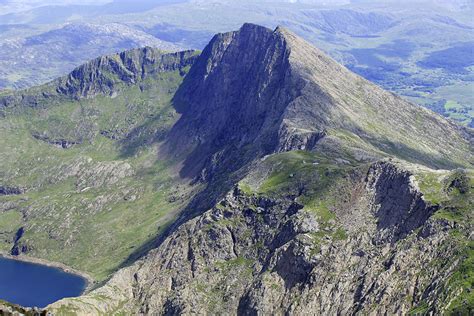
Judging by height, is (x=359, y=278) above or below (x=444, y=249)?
below

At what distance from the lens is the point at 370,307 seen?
18462 cm

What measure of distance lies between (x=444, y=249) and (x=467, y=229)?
1047 centimetres

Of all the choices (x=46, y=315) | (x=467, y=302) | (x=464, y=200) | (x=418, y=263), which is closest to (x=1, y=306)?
(x=46, y=315)

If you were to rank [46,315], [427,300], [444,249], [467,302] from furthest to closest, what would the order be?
[444,249]
[427,300]
[467,302]
[46,315]

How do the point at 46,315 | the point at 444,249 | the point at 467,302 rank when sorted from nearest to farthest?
the point at 46,315, the point at 467,302, the point at 444,249

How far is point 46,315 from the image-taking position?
3250 inches

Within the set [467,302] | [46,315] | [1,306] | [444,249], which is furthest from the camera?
[444,249]

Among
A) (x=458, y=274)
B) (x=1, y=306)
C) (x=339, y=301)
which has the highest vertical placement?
(x=1, y=306)

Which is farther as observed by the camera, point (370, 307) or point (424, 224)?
point (424, 224)

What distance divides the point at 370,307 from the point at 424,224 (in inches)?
1397

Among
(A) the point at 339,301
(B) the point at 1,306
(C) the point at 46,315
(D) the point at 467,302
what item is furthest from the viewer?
(A) the point at 339,301

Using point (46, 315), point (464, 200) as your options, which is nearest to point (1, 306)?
point (46, 315)

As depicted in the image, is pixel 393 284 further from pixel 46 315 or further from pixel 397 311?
pixel 46 315

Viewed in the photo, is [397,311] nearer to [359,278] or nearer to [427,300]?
[427,300]
